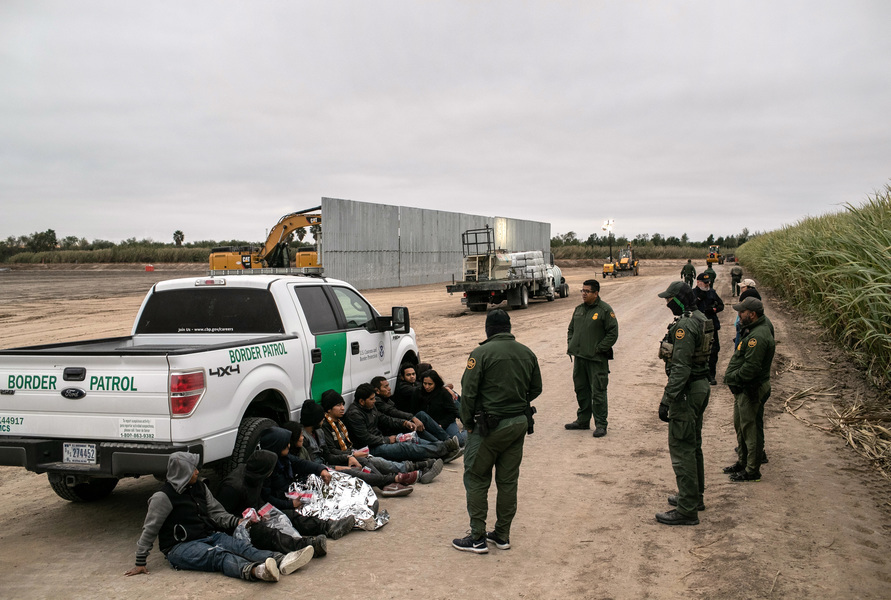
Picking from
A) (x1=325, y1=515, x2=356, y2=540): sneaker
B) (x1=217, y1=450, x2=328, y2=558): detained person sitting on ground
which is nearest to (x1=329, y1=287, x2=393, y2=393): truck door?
(x1=325, y1=515, x2=356, y2=540): sneaker

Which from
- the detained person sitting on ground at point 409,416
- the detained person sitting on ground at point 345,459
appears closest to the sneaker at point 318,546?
the detained person sitting on ground at point 345,459

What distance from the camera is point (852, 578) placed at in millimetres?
4594

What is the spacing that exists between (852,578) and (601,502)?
2163 millimetres

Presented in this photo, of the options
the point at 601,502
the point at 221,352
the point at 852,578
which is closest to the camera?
the point at 852,578

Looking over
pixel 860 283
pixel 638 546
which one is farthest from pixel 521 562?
pixel 860 283

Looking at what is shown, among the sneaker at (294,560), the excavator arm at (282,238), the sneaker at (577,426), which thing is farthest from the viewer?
the excavator arm at (282,238)

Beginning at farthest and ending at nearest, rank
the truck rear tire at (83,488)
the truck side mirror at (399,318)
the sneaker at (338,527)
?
the truck side mirror at (399,318)
the truck rear tire at (83,488)
the sneaker at (338,527)

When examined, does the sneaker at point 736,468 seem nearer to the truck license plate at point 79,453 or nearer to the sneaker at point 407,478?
the sneaker at point 407,478

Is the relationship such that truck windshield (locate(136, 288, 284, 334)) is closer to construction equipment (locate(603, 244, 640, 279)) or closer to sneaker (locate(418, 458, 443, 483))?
sneaker (locate(418, 458, 443, 483))

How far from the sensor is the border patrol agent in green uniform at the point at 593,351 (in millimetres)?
8727

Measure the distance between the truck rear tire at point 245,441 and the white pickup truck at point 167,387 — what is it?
1 centimetres

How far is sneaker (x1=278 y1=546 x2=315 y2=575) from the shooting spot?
15.5 feet

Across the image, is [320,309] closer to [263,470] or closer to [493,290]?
[263,470]

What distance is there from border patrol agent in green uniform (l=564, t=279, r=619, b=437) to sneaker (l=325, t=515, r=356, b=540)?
4.22 meters
